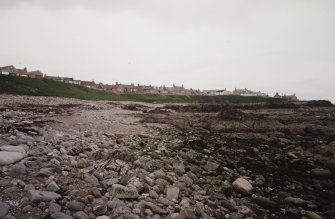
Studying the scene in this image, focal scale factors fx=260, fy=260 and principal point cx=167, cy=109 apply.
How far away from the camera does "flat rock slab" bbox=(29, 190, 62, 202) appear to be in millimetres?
4957

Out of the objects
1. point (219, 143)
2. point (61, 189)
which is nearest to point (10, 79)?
point (219, 143)

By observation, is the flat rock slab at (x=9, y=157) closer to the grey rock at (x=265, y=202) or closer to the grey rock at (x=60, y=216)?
the grey rock at (x=60, y=216)

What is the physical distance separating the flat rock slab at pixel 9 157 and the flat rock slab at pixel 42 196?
1696mm

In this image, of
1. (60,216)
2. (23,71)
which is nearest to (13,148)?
(60,216)

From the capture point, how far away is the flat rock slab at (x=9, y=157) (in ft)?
20.5

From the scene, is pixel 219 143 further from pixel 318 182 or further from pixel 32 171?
pixel 32 171

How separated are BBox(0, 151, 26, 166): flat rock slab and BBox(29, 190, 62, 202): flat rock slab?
170 cm

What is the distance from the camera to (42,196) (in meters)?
5.05

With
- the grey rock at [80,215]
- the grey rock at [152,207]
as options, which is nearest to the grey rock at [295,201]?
the grey rock at [152,207]

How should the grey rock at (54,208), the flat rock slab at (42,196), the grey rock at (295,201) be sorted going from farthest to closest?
the grey rock at (295,201) < the flat rock slab at (42,196) < the grey rock at (54,208)

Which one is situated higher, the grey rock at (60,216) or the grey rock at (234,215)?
the grey rock at (60,216)

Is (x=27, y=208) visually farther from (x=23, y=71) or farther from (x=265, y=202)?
(x=23, y=71)

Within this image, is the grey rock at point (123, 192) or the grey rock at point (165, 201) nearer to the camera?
the grey rock at point (123, 192)

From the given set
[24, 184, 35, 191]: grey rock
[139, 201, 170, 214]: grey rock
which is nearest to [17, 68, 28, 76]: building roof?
[24, 184, 35, 191]: grey rock
